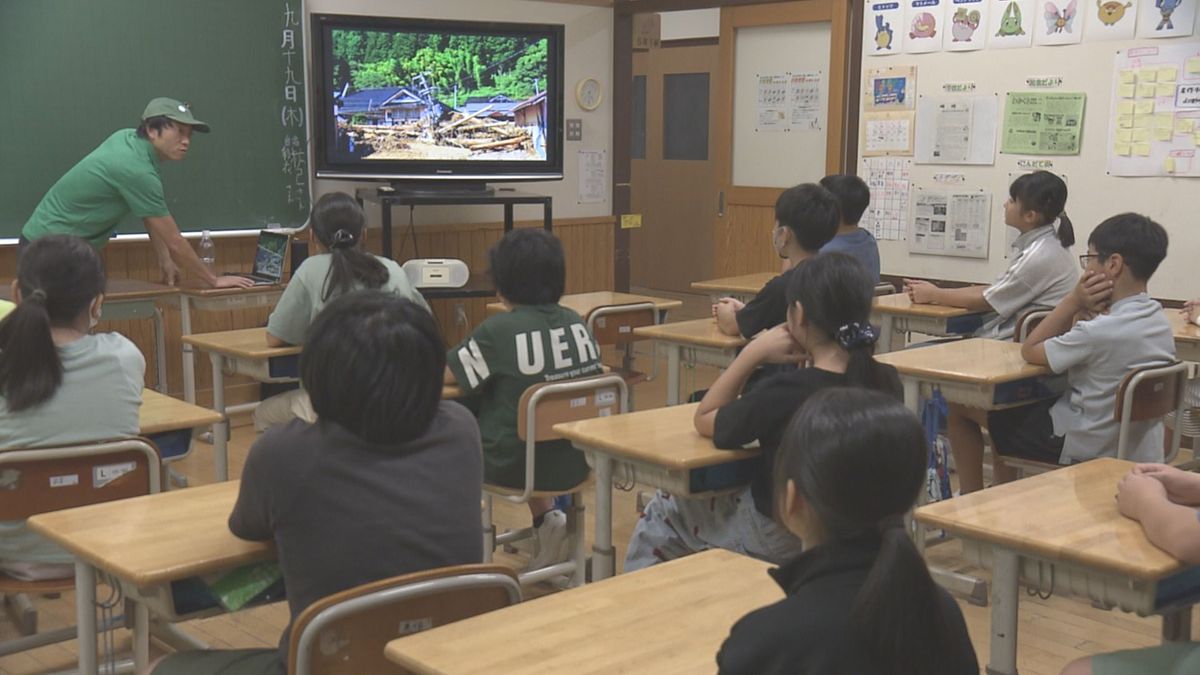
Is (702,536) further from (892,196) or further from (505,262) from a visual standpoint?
(892,196)

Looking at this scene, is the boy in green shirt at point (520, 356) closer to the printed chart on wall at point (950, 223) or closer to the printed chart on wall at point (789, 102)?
the printed chart on wall at point (950, 223)

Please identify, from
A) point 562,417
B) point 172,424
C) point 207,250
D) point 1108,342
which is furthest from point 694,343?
point 207,250

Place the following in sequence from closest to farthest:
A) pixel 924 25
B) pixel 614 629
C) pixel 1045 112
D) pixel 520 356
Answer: pixel 614 629 < pixel 520 356 < pixel 1045 112 < pixel 924 25

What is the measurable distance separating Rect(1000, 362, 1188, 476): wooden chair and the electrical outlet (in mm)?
4577

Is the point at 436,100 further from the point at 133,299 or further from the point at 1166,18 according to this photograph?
the point at 1166,18

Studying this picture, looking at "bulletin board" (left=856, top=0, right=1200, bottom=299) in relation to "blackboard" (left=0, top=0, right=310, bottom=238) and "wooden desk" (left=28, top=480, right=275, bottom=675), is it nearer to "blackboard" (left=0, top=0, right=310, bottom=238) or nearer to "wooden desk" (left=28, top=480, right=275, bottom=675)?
"blackboard" (left=0, top=0, right=310, bottom=238)

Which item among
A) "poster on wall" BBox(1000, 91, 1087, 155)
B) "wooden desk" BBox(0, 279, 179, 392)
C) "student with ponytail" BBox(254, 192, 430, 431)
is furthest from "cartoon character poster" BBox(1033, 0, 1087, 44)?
"wooden desk" BBox(0, 279, 179, 392)

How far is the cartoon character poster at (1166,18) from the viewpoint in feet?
18.4

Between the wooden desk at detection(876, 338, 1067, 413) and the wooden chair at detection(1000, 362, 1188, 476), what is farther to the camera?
the wooden desk at detection(876, 338, 1067, 413)

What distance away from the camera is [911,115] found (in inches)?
265

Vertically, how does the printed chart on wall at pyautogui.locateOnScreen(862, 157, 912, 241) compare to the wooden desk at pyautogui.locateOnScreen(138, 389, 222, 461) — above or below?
above

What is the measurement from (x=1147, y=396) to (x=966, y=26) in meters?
3.51

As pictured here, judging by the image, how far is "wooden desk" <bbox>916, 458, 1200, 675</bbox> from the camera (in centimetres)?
203

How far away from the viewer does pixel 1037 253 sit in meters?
4.66
